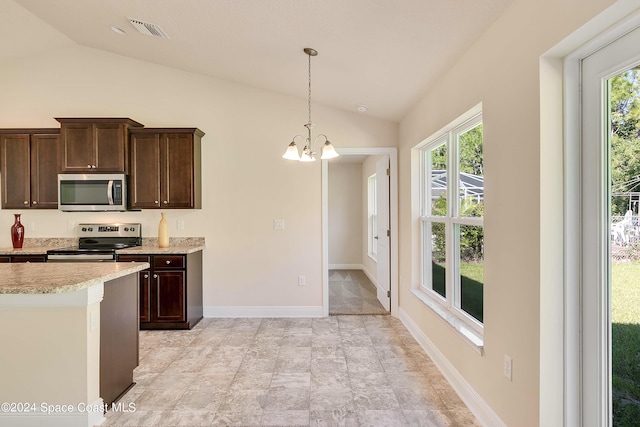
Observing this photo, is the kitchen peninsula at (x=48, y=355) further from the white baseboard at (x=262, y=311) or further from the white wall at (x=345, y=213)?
the white wall at (x=345, y=213)

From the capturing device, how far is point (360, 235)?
764cm

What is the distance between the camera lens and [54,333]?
6.44 ft

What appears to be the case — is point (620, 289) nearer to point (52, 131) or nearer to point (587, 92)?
point (587, 92)

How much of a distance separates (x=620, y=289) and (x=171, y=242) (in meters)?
4.16

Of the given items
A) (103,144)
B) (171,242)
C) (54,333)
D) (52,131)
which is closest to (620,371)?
(54,333)

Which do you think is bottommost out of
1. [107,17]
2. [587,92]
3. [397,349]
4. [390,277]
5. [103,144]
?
[397,349]

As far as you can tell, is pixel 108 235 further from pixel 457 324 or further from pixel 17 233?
pixel 457 324

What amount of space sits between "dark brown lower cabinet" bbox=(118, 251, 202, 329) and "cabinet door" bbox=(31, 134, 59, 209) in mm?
1333

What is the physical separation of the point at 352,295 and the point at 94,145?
391 centimetres

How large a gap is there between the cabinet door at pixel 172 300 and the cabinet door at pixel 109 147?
4.50 feet

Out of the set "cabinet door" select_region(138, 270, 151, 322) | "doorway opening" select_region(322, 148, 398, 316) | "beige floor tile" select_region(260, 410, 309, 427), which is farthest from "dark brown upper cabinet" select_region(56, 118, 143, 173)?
"beige floor tile" select_region(260, 410, 309, 427)

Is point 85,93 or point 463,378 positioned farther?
point 85,93

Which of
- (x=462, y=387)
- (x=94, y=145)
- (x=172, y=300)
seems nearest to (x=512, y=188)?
(x=462, y=387)

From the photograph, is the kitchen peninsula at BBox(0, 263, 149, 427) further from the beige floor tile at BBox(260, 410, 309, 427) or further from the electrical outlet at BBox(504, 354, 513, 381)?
the electrical outlet at BBox(504, 354, 513, 381)
